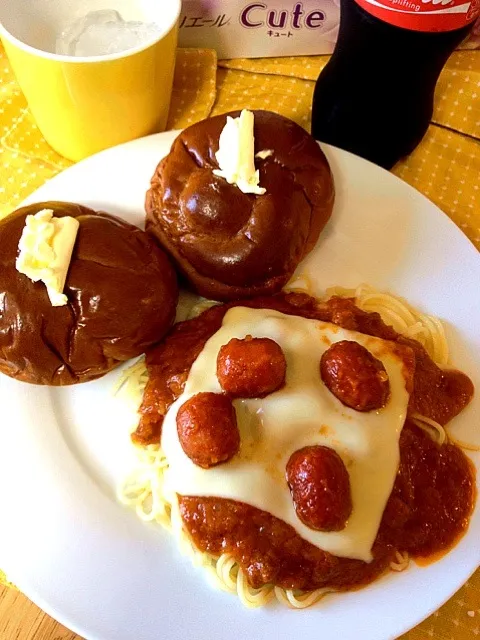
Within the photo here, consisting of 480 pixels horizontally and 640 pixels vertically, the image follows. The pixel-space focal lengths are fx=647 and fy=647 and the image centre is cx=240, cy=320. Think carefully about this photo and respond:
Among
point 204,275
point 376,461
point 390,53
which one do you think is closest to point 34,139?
point 204,275

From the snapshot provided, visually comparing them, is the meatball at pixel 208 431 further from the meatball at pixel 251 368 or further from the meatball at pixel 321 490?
the meatball at pixel 321 490

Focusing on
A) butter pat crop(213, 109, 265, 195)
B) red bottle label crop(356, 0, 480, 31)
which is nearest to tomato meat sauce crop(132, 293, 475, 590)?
butter pat crop(213, 109, 265, 195)

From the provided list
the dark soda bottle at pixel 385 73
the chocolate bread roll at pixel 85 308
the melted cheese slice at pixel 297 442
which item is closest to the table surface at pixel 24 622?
the melted cheese slice at pixel 297 442

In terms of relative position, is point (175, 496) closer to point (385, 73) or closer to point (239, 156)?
point (239, 156)

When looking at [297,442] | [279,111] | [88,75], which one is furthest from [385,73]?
[297,442]

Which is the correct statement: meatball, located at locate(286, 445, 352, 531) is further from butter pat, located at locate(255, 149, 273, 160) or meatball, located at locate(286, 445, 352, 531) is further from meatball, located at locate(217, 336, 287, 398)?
butter pat, located at locate(255, 149, 273, 160)

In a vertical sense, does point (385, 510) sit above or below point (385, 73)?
below

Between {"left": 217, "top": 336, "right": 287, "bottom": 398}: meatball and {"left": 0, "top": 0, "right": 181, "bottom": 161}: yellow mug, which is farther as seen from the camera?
{"left": 0, "top": 0, "right": 181, "bottom": 161}: yellow mug
